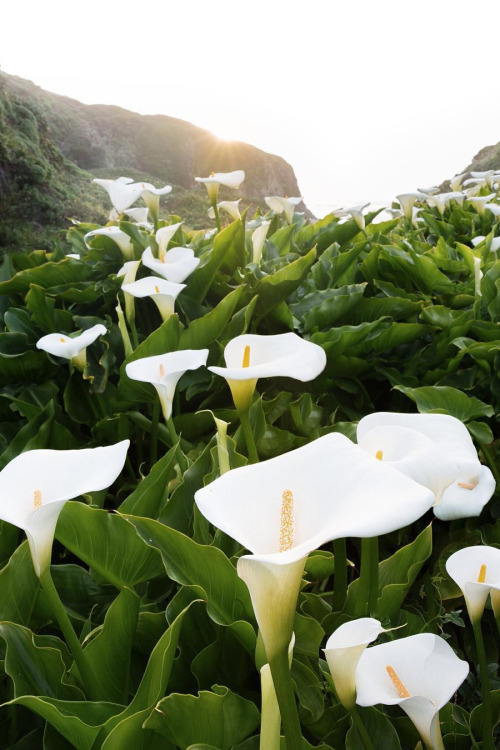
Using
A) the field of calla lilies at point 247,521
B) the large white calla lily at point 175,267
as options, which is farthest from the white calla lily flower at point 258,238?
the large white calla lily at point 175,267

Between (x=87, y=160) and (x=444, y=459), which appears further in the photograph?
(x=87, y=160)

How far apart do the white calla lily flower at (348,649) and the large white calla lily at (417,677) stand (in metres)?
0.02

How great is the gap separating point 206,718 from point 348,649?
23 cm

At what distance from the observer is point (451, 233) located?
3.44 meters

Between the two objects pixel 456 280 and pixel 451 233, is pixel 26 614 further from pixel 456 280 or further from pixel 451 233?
pixel 451 233

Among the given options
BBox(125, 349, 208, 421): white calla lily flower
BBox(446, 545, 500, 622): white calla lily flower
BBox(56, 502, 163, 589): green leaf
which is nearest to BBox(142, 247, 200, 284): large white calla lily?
BBox(125, 349, 208, 421): white calla lily flower

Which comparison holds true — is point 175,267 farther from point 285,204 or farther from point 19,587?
point 285,204

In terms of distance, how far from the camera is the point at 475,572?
0.72m

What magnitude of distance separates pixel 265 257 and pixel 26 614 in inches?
67.0

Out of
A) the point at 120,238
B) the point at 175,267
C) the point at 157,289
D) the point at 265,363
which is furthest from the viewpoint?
the point at 120,238

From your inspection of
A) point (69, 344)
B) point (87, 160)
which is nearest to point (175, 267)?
point (69, 344)

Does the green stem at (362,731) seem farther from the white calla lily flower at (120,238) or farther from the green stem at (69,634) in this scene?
the white calla lily flower at (120,238)

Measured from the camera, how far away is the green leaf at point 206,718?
25.8 inches

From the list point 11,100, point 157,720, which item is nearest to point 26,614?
point 157,720
